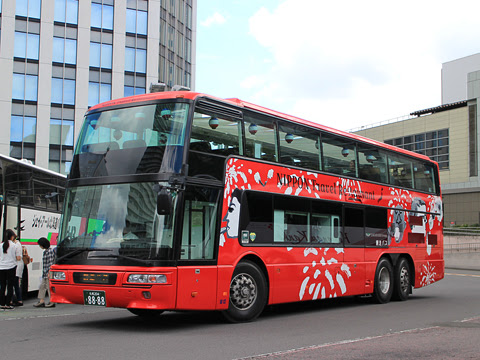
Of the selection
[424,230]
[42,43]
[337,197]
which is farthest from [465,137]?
[337,197]

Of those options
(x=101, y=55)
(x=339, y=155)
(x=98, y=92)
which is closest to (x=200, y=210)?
(x=339, y=155)

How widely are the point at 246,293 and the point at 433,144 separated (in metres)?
68.1

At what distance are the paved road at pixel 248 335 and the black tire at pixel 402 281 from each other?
7.71 feet

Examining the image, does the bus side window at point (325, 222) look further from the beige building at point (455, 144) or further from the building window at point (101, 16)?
the beige building at point (455, 144)

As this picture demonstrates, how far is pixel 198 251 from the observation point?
403 inches

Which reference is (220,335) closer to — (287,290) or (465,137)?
(287,290)

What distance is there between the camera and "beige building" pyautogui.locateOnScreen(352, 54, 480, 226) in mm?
70562

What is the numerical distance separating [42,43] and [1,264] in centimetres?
3786

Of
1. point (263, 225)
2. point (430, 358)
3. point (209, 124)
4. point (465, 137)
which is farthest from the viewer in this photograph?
point (465, 137)

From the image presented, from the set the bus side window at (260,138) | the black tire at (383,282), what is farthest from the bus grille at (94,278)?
the black tire at (383,282)

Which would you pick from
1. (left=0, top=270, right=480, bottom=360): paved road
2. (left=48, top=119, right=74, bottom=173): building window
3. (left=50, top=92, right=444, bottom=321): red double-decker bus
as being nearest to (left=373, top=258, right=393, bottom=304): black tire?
(left=0, top=270, right=480, bottom=360): paved road

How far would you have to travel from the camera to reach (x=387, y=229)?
627 inches

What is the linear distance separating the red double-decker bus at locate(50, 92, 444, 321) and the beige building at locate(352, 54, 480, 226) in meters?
61.2

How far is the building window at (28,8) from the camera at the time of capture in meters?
47.3
